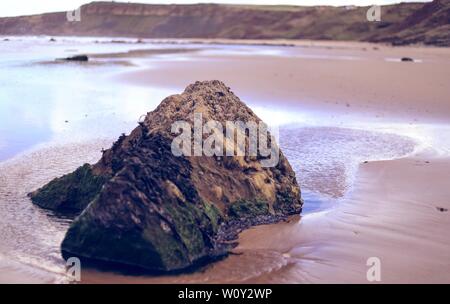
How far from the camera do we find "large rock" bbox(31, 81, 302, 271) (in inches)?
210

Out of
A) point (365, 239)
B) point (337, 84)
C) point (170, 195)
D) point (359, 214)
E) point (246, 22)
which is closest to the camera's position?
point (170, 195)

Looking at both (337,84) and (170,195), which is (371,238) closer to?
(170,195)

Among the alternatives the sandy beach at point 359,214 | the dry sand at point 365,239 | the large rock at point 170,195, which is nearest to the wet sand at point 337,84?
the sandy beach at point 359,214

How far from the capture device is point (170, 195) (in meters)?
5.68

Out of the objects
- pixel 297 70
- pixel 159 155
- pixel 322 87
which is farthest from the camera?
pixel 297 70

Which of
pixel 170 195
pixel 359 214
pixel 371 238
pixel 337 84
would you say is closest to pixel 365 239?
pixel 371 238

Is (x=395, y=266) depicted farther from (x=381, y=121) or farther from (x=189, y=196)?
(x=381, y=121)

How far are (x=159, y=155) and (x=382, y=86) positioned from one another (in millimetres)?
14233

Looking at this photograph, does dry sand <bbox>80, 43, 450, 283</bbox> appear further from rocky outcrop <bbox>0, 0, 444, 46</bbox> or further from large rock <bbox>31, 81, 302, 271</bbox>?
rocky outcrop <bbox>0, 0, 444, 46</bbox>

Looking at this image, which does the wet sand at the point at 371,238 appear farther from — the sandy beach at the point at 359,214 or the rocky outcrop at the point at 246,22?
the rocky outcrop at the point at 246,22

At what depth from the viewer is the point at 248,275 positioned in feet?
16.9

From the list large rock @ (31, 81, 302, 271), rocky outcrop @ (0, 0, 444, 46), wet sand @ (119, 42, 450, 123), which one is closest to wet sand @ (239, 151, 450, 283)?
large rock @ (31, 81, 302, 271)

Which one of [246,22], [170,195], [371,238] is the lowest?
[371,238]
